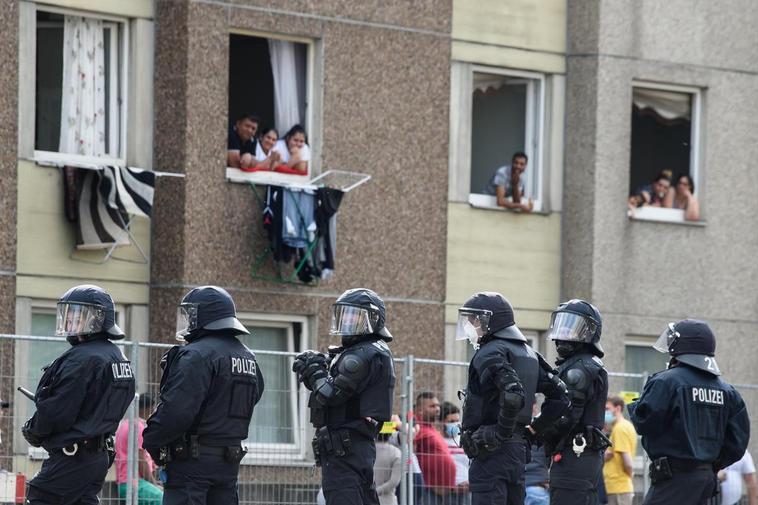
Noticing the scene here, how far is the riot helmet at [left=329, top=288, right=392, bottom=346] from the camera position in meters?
15.3

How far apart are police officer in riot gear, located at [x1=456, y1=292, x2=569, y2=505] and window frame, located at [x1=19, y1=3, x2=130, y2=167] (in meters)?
6.40

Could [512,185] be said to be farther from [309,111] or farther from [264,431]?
[264,431]

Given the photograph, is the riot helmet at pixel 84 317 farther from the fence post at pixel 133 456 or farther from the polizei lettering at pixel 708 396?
the polizei lettering at pixel 708 396

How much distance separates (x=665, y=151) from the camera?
25.6m

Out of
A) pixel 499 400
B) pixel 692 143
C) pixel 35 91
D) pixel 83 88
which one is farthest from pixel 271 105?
pixel 499 400

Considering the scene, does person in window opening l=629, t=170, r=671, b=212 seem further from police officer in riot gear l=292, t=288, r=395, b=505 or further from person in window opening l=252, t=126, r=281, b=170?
police officer in riot gear l=292, t=288, r=395, b=505

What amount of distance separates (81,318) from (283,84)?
27.0ft

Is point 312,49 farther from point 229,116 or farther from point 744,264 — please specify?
point 744,264

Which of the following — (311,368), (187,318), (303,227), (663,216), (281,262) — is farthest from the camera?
(663,216)

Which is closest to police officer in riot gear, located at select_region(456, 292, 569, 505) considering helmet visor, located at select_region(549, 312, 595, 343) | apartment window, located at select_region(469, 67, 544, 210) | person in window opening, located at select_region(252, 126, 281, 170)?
helmet visor, located at select_region(549, 312, 595, 343)

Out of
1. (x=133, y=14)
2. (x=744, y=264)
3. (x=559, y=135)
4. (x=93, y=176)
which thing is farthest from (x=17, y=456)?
(x=744, y=264)

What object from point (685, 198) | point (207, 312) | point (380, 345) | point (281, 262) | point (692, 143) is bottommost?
point (380, 345)

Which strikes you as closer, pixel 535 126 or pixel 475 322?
pixel 475 322

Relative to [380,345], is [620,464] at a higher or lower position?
lower
